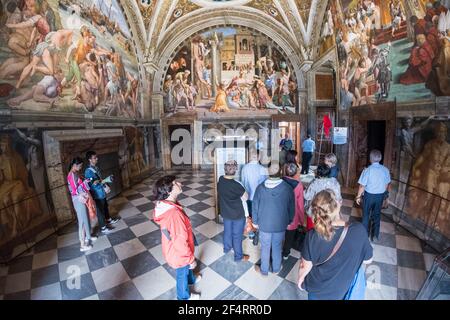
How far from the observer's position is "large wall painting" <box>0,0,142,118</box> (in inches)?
141

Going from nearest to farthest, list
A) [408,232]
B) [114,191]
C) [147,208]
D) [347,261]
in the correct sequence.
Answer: [347,261] < [408,232] < [147,208] < [114,191]

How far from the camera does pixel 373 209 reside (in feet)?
11.5

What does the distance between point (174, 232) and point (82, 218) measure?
2.59 meters

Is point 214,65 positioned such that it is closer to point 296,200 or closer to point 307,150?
point 307,150

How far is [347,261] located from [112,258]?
366 centimetres

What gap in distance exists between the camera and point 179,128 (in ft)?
35.3

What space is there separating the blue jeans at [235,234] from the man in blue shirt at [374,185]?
210 cm

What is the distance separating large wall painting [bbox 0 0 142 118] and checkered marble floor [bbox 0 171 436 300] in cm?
312

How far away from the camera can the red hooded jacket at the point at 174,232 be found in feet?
6.69

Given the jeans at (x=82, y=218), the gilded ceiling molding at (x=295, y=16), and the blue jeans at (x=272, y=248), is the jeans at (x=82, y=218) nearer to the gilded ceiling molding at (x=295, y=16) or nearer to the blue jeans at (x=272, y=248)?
the blue jeans at (x=272, y=248)

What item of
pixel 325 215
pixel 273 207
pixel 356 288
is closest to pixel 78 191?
Answer: pixel 273 207

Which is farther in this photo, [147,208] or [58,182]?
[147,208]

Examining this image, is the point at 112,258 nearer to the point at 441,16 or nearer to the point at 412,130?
the point at 412,130
